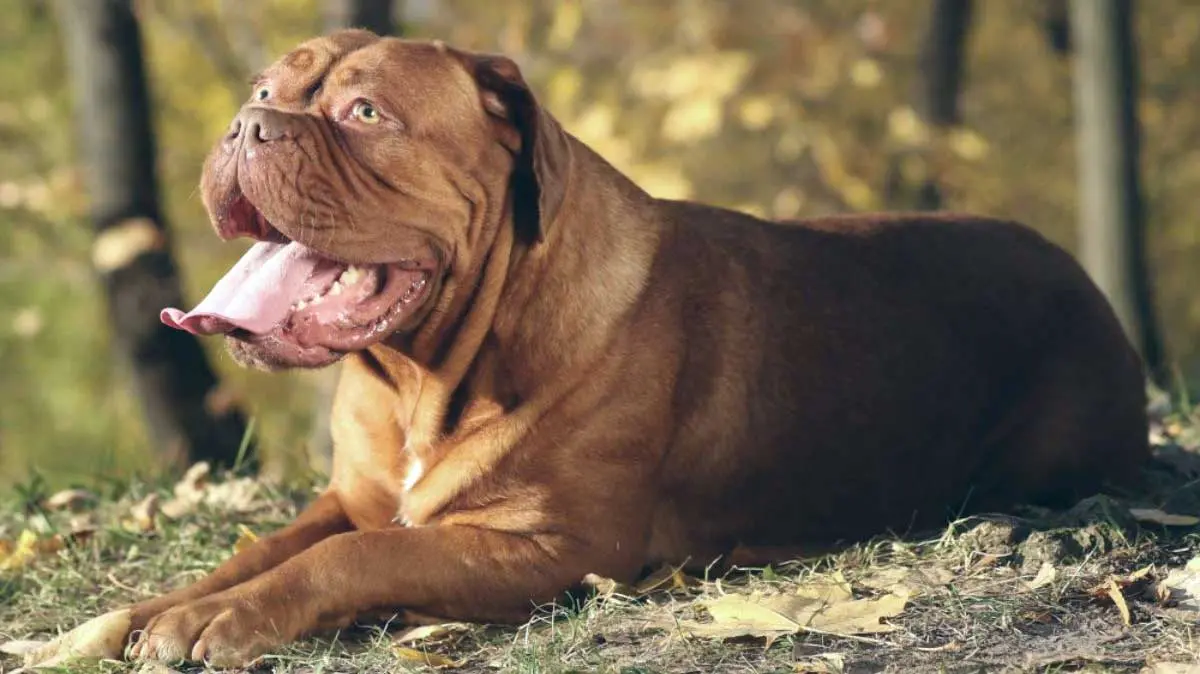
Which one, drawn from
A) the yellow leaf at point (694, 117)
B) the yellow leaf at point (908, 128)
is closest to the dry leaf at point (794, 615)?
the yellow leaf at point (694, 117)

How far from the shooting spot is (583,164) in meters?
4.61

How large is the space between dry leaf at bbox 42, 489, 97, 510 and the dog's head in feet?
6.99

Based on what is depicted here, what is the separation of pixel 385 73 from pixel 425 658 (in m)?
1.52

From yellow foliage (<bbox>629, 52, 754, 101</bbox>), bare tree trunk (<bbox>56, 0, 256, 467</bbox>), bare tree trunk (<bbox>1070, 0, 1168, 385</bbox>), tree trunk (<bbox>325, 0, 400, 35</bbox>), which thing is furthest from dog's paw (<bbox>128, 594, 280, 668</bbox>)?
bare tree trunk (<bbox>1070, 0, 1168, 385</bbox>)

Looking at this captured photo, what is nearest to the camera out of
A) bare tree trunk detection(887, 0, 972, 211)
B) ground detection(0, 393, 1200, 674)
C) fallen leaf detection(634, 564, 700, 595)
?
ground detection(0, 393, 1200, 674)

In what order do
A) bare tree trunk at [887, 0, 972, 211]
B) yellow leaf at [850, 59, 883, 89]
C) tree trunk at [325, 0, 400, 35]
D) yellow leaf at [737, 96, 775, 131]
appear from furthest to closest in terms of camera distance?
yellow leaf at [850, 59, 883, 89] → bare tree trunk at [887, 0, 972, 211] → yellow leaf at [737, 96, 775, 131] → tree trunk at [325, 0, 400, 35]

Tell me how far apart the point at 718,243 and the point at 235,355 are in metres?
1.52

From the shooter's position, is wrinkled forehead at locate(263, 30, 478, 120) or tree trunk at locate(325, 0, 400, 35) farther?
tree trunk at locate(325, 0, 400, 35)

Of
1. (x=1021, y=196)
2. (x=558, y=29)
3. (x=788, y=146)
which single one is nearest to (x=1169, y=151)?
(x=1021, y=196)

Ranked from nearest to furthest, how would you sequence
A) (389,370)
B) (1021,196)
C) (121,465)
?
(389,370) < (121,465) < (1021,196)

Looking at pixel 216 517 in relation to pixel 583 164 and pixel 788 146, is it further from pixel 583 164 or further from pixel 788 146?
pixel 788 146

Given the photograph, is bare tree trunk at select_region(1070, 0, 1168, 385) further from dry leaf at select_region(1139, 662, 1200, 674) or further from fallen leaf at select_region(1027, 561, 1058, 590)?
dry leaf at select_region(1139, 662, 1200, 674)

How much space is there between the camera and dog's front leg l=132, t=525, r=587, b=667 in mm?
3930

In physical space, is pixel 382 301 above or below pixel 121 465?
above
